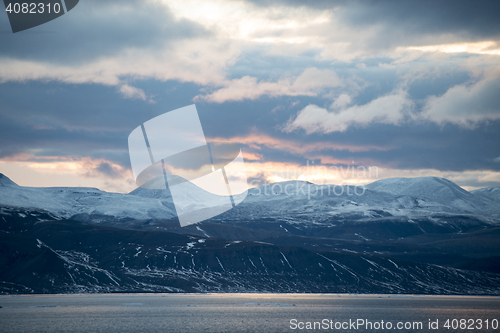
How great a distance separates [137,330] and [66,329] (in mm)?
27743

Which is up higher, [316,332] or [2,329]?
[2,329]

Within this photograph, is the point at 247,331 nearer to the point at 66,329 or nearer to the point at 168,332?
the point at 168,332

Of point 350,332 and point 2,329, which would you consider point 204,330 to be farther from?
point 2,329

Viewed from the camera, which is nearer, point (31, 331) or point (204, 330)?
point (31, 331)

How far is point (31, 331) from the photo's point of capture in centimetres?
18562

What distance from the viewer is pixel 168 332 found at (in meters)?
191

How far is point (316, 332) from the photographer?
196750 millimetres

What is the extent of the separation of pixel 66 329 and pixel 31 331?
13826mm

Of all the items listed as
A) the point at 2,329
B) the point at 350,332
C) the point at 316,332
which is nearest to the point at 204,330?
the point at 316,332

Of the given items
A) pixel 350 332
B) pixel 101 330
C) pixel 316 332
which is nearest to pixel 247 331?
pixel 316 332

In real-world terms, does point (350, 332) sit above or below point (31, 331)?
below

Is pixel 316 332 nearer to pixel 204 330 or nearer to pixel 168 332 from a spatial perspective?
pixel 204 330

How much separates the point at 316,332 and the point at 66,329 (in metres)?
98.7

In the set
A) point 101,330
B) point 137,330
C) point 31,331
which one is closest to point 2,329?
point 31,331
